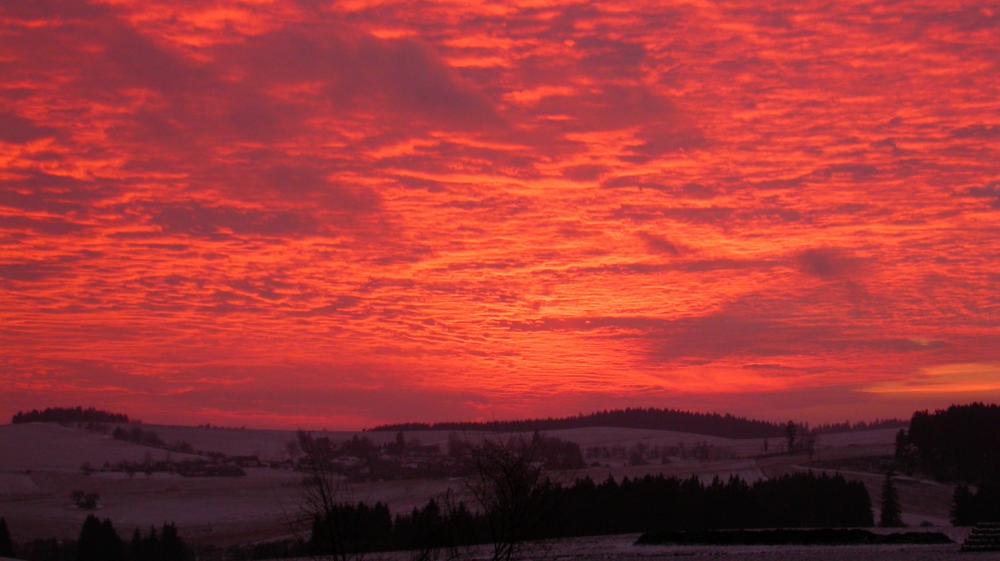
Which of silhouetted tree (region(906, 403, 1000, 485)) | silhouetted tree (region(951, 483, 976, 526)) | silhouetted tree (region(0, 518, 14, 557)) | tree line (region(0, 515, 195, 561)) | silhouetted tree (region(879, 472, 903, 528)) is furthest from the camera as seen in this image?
silhouetted tree (region(906, 403, 1000, 485))

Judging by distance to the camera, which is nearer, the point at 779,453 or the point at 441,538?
the point at 441,538

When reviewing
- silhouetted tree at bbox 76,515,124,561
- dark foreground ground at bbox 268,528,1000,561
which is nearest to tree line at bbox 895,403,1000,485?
dark foreground ground at bbox 268,528,1000,561

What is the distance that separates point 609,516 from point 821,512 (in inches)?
609

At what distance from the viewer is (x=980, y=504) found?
78750mm

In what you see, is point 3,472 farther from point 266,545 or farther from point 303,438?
point 303,438

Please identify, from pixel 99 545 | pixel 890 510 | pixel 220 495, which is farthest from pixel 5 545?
pixel 220 495

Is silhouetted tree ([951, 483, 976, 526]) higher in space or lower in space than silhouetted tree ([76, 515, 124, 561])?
higher

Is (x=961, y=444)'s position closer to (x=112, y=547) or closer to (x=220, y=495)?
(x=112, y=547)

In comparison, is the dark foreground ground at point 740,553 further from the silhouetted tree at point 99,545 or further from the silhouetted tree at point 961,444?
the silhouetted tree at point 961,444

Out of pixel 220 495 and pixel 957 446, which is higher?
pixel 957 446

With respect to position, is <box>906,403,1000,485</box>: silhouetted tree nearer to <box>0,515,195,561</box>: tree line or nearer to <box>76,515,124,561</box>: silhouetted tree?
<box>0,515,195,561</box>: tree line

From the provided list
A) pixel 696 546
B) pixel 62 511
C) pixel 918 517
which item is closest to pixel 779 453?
pixel 918 517

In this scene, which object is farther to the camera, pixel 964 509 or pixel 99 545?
pixel 99 545

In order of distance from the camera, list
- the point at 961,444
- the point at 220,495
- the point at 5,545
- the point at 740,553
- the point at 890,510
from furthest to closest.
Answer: the point at 220,495 → the point at 961,444 → the point at 5,545 → the point at 890,510 → the point at 740,553
